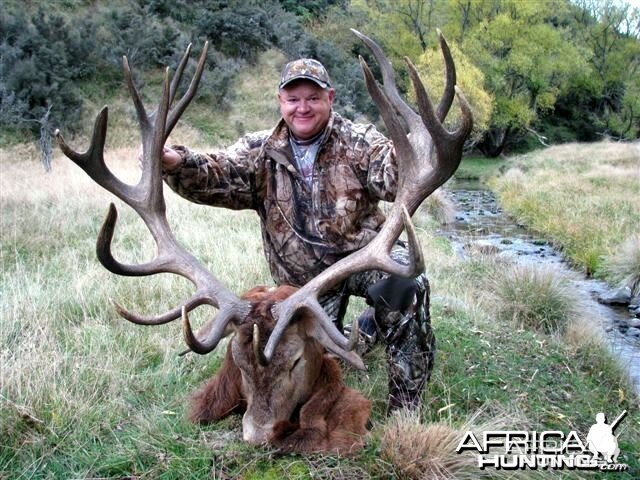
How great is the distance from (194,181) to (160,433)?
172cm

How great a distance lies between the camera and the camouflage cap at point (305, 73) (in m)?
4.31

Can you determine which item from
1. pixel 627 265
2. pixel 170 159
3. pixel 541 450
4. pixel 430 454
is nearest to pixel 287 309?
pixel 430 454

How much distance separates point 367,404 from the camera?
3562 mm

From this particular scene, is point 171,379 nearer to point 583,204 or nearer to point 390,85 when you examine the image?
point 390,85

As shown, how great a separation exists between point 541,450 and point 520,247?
878 cm

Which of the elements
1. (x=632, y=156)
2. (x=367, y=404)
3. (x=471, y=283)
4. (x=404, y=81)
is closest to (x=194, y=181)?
(x=367, y=404)

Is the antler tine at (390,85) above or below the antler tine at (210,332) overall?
above

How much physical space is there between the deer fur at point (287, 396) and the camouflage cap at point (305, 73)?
5.16 feet

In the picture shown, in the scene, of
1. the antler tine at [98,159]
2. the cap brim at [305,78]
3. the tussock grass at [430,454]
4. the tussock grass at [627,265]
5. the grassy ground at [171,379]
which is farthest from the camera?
the tussock grass at [627,265]

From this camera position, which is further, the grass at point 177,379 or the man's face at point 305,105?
the man's face at point 305,105

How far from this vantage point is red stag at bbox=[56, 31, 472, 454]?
3.21 meters

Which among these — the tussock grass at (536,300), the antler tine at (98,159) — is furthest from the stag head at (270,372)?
the tussock grass at (536,300)

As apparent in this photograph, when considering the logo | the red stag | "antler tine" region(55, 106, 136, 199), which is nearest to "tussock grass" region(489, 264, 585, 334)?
the logo

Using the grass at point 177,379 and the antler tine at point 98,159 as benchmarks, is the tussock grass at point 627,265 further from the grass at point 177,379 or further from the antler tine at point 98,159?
the antler tine at point 98,159
